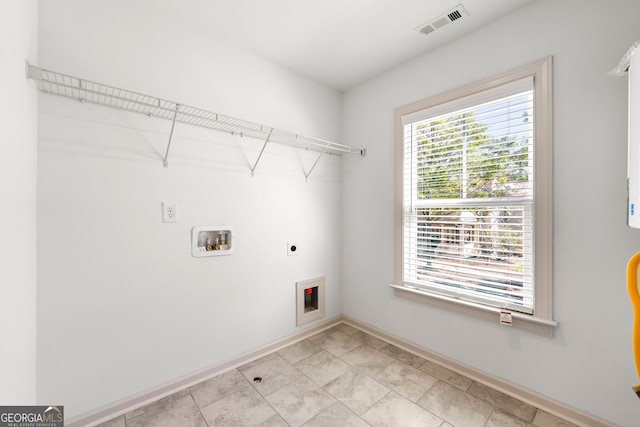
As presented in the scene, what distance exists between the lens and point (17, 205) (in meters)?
0.89

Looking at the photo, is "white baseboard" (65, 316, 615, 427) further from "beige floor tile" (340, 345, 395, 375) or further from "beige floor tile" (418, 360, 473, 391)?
"beige floor tile" (340, 345, 395, 375)

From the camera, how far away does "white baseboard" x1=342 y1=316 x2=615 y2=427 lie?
1418mm

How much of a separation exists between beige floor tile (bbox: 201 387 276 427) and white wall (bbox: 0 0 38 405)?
84 cm

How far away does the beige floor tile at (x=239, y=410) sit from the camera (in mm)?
1453

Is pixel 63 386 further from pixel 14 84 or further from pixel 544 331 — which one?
pixel 544 331

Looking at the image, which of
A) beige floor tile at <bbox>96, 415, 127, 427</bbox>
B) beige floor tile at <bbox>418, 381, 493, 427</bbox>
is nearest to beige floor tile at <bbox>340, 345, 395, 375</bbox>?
beige floor tile at <bbox>418, 381, 493, 427</bbox>

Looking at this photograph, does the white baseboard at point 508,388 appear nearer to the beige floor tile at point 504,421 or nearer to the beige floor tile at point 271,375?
the beige floor tile at point 504,421

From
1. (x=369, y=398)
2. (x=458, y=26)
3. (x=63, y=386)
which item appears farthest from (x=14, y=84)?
(x=458, y=26)

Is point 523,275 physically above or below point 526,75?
below

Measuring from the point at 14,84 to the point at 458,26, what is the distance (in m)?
2.37

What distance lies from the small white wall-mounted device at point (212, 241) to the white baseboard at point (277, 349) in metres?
0.84

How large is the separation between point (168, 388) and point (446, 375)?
6.35 ft

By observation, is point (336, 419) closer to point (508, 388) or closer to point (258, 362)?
point (258, 362)

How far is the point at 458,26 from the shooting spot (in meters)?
1.78
